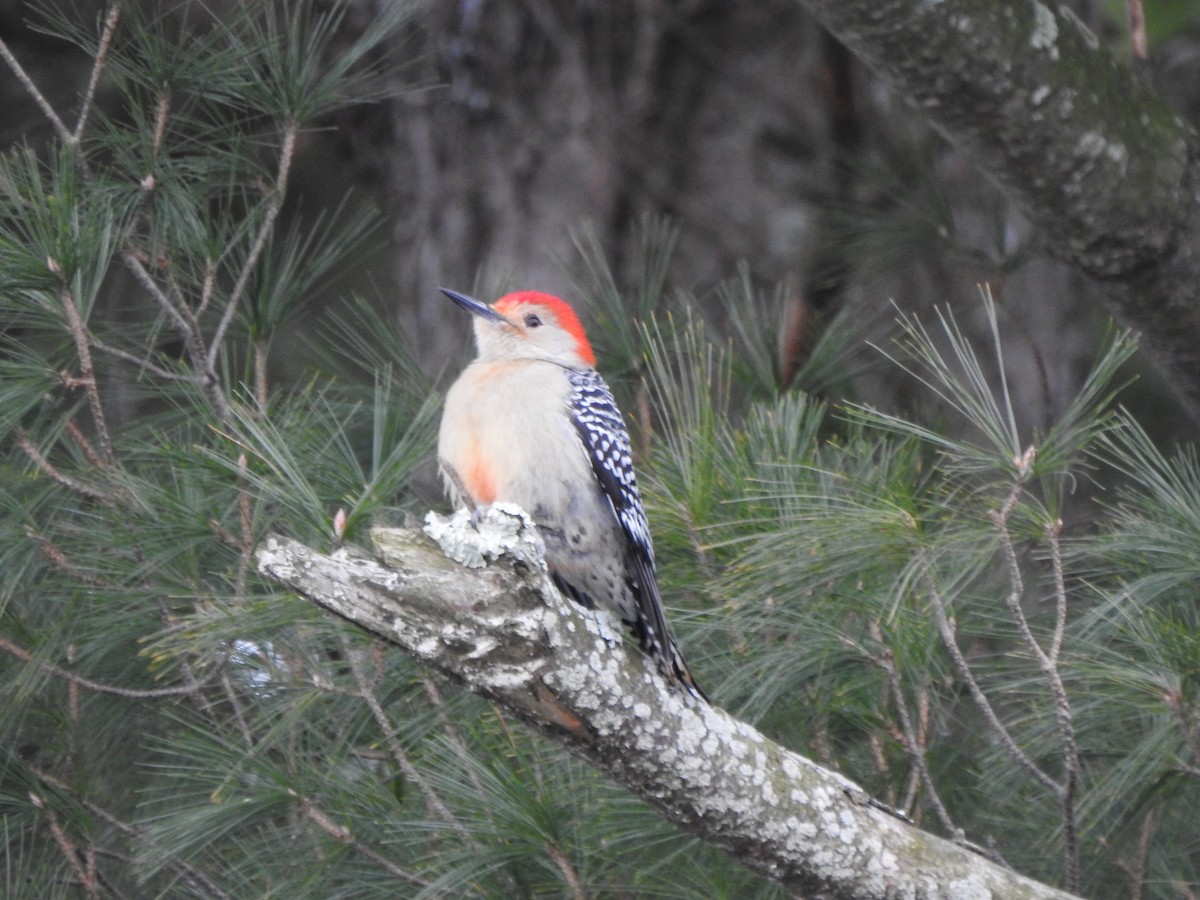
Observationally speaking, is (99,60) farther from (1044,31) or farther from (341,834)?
(1044,31)

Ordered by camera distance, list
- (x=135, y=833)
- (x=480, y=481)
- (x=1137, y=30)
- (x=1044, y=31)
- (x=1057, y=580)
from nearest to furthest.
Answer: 1. (x=1057, y=580)
2. (x=135, y=833)
3. (x=480, y=481)
4. (x=1044, y=31)
5. (x=1137, y=30)

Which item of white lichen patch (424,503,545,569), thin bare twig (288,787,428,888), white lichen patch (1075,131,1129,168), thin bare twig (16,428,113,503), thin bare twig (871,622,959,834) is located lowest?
thin bare twig (288,787,428,888)

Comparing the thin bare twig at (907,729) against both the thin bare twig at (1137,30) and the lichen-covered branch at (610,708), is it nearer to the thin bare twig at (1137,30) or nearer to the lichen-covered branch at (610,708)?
the lichen-covered branch at (610,708)

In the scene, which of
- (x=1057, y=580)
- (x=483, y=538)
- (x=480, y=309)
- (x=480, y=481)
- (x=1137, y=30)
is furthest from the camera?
(x=1137, y=30)

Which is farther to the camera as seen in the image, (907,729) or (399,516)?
(399,516)

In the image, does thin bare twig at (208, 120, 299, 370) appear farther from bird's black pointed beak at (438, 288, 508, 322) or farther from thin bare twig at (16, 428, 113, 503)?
bird's black pointed beak at (438, 288, 508, 322)

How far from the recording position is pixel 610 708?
2346 mm

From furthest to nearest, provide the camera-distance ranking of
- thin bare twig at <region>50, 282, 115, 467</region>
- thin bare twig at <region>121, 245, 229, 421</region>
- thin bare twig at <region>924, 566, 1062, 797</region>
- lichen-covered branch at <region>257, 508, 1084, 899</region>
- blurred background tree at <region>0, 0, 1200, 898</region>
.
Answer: thin bare twig at <region>121, 245, 229, 421</region>, thin bare twig at <region>50, 282, 115, 467</region>, blurred background tree at <region>0, 0, 1200, 898</region>, thin bare twig at <region>924, 566, 1062, 797</region>, lichen-covered branch at <region>257, 508, 1084, 899</region>

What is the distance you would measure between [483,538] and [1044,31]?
210cm

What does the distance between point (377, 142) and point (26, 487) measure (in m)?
2.39

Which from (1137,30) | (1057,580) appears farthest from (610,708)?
(1137,30)

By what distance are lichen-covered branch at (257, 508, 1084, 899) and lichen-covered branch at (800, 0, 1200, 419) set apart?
5.26ft

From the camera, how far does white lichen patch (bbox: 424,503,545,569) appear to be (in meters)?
2.19

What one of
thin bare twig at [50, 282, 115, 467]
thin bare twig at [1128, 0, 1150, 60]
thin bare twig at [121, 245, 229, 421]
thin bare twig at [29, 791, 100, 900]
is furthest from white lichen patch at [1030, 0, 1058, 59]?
thin bare twig at [29, 791, 100, 900]
